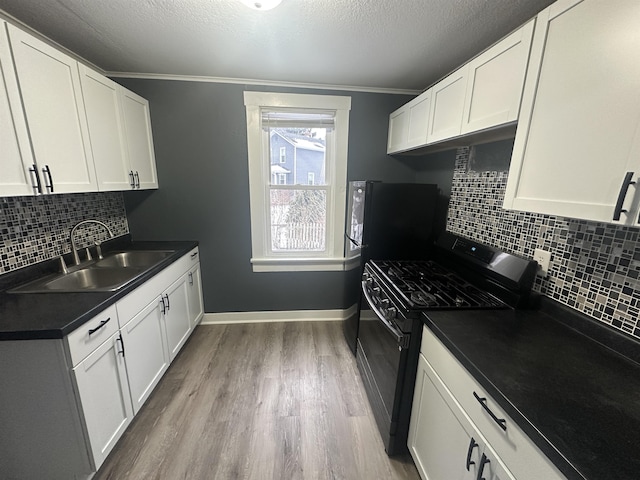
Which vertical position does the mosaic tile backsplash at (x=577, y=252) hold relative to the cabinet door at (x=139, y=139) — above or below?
below

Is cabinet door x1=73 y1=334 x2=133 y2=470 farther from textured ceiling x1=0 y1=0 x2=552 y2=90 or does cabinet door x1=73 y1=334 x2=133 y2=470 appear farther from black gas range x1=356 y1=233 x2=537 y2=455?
textured ceiling x1=0 y1=0 x2=552 y2=90

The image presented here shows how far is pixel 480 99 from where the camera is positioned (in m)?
1.30

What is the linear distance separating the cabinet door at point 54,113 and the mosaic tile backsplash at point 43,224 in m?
0.37

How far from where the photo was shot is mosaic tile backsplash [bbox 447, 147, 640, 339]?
100cm

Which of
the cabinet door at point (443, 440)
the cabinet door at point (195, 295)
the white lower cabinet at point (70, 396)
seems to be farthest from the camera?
the cabinet door at point (195, 295)

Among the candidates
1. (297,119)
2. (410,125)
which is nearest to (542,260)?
(410,125)

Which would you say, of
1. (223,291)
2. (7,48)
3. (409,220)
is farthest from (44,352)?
(409,220)

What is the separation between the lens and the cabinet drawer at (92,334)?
114cm

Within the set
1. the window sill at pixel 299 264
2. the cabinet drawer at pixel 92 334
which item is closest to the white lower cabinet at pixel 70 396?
the cabinet drawer at pixel 92 334

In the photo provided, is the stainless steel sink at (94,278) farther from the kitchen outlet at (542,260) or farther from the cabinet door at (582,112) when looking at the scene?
the kitchen outlet at (542,260)

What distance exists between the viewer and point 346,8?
4.32ft

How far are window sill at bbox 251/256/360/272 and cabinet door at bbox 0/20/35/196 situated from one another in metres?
1.69

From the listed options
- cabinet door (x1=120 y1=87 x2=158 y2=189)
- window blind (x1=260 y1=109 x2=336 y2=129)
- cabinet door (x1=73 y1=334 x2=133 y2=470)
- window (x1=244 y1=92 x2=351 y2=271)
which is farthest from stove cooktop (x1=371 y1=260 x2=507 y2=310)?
cabinet door (x1=120 y1=87 x2=158 y2=189)

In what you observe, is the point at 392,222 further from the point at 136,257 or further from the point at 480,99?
the point at 136,257
